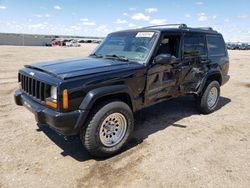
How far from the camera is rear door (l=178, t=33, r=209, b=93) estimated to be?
4.89 metres

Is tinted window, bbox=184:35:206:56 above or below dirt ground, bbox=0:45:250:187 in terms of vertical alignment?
above

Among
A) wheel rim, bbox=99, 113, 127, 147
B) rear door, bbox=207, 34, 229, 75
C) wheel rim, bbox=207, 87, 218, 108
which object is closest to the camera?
wheel rim, bbox=99, 113, 127, 147

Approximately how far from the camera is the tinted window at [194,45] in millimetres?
4953

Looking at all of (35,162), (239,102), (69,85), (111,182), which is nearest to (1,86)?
(35,162)

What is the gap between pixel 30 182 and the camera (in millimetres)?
3016

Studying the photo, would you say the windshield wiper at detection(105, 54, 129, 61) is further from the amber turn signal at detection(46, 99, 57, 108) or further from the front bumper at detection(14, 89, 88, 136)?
the amber turn signal at detection(46, 99, 57, 108)

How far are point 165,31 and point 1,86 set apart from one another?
20.9 ft

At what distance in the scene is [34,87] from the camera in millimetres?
3605

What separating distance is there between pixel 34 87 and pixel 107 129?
1.32m

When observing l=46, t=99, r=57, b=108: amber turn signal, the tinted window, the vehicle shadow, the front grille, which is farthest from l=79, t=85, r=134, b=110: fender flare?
the tinted window

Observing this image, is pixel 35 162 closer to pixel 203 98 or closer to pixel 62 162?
pixel 62 162

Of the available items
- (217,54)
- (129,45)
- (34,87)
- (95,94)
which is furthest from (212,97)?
(34,87)

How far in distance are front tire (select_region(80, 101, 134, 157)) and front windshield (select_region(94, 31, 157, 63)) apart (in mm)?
1046

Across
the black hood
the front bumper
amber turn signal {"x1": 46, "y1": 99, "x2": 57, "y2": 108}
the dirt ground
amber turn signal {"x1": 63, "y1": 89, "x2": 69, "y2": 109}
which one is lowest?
the dirt ground
